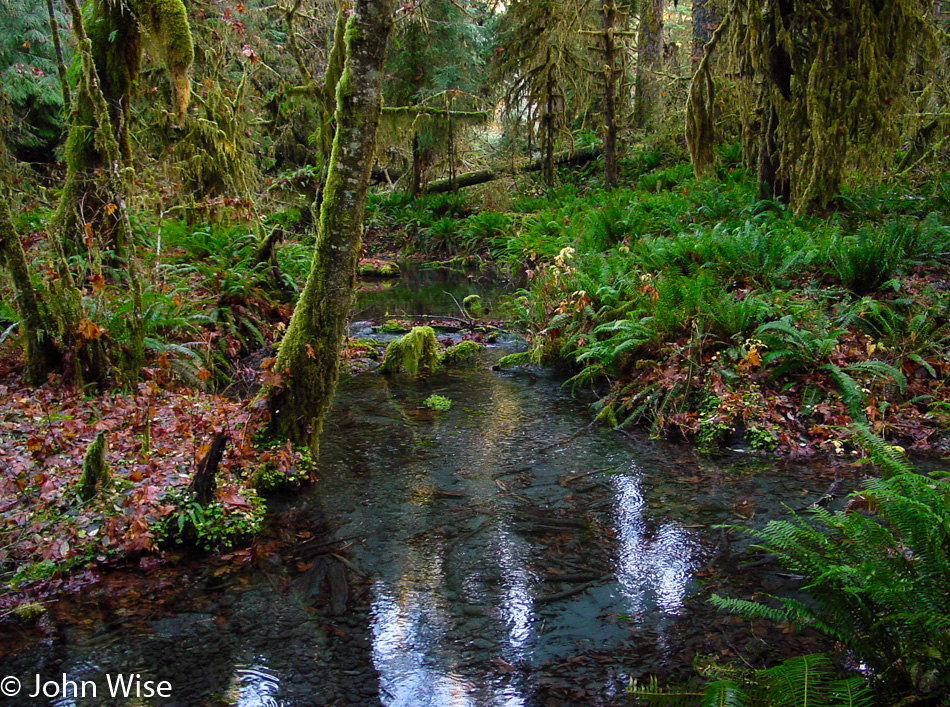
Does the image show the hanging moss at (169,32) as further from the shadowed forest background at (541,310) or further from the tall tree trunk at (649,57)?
the tall tree trunk at (649,57)

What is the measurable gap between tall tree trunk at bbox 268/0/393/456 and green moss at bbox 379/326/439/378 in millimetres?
3266

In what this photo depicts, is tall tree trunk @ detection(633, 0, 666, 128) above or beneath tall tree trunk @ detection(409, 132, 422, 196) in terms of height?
above

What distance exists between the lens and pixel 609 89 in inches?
590

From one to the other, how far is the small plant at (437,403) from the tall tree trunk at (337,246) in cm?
208

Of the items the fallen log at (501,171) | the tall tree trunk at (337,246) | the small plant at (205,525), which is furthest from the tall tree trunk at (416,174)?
the small plant at (205,525)

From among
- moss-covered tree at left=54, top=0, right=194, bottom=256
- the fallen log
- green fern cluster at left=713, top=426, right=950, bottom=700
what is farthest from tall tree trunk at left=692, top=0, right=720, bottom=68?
green fern cluster at left=713, top=426, right=950, bottom=700

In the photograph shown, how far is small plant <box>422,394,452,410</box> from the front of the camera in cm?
721

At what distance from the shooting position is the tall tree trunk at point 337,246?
477cm

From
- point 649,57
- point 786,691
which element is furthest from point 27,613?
point 649,57

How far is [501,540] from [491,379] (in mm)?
4127

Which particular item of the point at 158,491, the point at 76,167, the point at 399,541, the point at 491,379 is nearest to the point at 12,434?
the point at 158,491

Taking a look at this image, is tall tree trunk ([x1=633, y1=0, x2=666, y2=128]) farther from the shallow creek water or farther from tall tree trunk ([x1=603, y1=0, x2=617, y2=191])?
the shallow creek water

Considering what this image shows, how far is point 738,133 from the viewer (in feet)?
49.7

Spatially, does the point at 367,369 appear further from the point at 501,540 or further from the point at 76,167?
the point at 501,540
